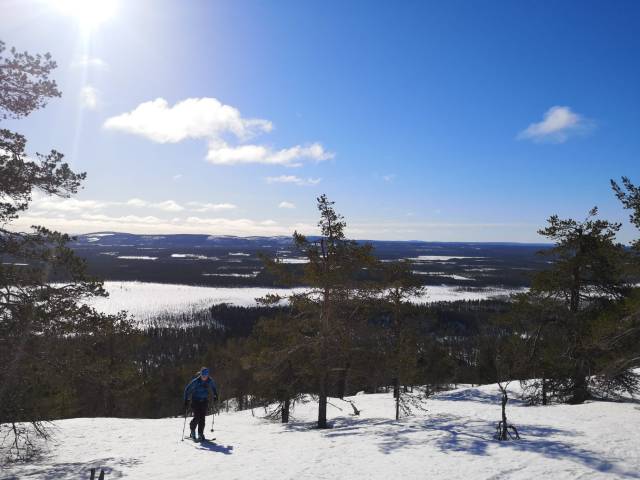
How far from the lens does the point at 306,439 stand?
12.8 m

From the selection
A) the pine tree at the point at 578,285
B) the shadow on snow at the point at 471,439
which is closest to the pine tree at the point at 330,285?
the shadow on snow at the point at 471,439

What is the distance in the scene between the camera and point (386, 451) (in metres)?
10.4

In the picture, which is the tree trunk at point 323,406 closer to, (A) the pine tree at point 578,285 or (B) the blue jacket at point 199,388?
(B) the blue jacket at point 199,388

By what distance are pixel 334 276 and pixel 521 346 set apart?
10184 mm

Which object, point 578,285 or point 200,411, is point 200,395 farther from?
point 578,285

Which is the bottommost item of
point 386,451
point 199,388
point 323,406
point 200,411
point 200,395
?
point 323,406

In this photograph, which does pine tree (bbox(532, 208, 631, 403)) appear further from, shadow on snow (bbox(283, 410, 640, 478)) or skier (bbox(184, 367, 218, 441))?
skier (bbox(184, 367, 218, 441))

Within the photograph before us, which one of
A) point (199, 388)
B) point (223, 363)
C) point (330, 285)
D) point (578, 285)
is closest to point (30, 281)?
point (199, 388)

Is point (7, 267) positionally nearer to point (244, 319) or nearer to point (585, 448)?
point (585, 448)

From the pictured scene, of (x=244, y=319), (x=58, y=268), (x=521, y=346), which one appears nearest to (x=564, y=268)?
(x=521, y=346)

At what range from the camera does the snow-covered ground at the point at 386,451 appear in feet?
28.5

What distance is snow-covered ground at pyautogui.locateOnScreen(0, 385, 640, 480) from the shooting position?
28.5 ft

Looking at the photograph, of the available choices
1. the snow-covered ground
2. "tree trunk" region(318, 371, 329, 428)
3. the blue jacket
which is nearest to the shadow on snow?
the snow-covered ground

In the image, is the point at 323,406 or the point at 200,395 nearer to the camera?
the point at 200,395
